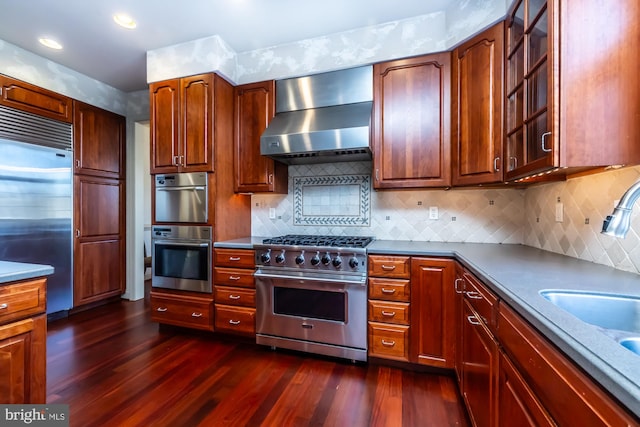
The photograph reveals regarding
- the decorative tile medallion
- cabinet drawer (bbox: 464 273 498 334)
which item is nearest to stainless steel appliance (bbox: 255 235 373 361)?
the decorative tile medallion

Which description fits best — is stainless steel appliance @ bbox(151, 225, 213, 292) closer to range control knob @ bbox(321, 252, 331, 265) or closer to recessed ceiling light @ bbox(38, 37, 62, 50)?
range control knob @ bbox(321, 252, 331, 265)

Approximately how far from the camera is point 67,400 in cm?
173

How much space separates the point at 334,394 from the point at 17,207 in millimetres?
3283

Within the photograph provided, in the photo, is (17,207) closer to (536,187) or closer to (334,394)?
(334,394)

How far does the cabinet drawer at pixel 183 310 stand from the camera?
8.37ft

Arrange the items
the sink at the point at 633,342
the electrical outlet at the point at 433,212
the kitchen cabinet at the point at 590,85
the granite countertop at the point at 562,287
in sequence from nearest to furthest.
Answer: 1. the granite countertop at the point at 562,287
2. the sink at the point at 633,342
3. the kitchen cabinet at the point at 590,85
4. the electrical outlet at the point at 433,212

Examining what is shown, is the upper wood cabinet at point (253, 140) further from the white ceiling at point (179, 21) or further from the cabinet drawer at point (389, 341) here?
the cabinet drawer at point (389, 341)

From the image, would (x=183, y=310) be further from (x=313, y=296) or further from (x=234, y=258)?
(x=313, y=296)

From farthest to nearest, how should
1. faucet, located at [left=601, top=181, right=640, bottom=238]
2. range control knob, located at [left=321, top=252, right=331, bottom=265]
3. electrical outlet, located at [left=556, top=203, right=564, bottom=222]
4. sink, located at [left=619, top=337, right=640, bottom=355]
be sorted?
range control knob, located at [left=321, top=252, right=331, bottom=265], electrical outlet, located at [left=556, top=203, right=564, bottom=222], faucet, located at [left=601, top=181, right=640, bottom=238], sink, located at [left=619, top=337, right=640, bottom=355]

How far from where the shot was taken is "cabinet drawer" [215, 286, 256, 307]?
7.97 ft

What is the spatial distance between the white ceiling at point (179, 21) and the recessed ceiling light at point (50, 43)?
0.04 metres

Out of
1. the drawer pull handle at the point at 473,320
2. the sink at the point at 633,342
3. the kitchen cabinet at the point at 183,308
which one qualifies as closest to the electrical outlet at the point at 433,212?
the drawer pull handle at the point at 473,320

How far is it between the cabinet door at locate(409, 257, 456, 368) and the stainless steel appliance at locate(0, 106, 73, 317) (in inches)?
137

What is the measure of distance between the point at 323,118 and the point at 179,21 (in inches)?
54.8
